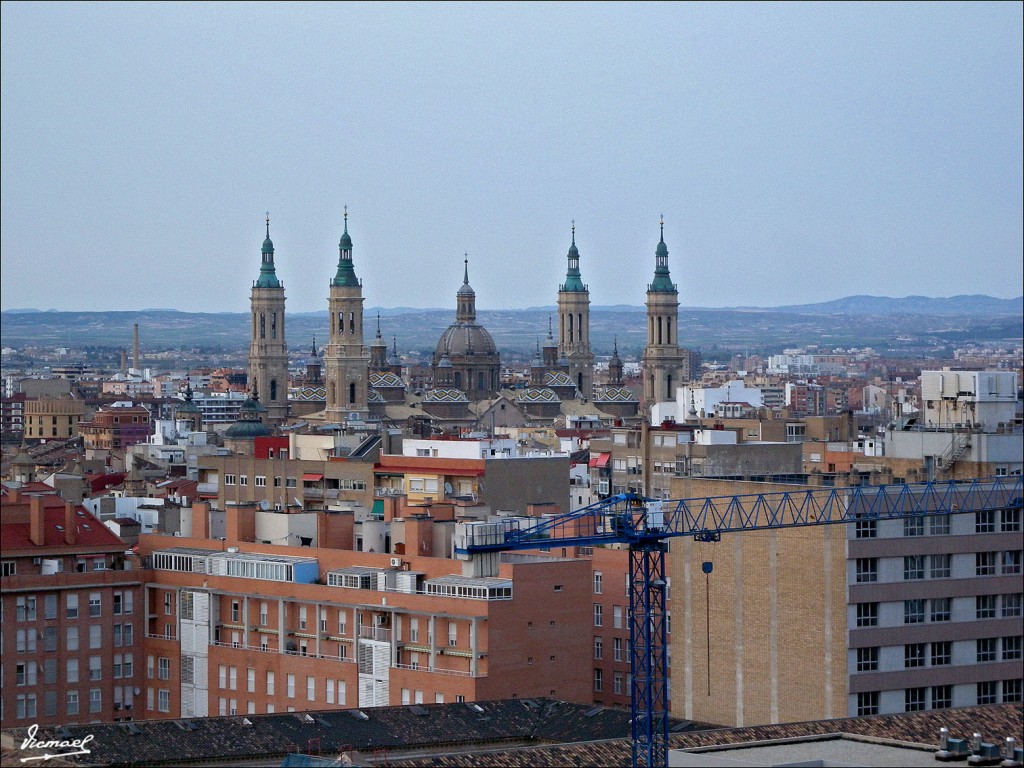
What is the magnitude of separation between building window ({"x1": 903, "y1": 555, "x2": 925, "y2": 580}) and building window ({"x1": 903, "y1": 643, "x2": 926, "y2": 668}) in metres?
1.21

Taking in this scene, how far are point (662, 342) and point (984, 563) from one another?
448 feet

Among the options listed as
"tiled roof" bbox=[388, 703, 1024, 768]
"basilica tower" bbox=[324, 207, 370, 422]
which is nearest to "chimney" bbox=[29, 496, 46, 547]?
"tiled roof" bbox=[388, 703, 1024, 768]

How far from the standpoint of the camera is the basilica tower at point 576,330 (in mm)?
187375

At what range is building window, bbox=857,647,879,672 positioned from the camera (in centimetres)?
4225

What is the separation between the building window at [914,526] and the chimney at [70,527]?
19463 millimetres

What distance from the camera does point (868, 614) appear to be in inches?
1668

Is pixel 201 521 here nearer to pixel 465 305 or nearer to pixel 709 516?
pixel 709 516

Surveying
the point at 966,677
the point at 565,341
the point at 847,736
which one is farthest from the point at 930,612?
the point at 565,341

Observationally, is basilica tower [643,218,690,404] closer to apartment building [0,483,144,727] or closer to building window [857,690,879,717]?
apartment building [0,483,144,727]

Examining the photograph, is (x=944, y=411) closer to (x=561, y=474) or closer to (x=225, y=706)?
(x=225, y=706)

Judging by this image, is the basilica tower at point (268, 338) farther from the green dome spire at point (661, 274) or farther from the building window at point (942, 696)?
the building window at point (942, 696)

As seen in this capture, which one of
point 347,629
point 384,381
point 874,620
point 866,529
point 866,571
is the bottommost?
point 384,381

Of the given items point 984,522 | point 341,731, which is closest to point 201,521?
point 341,731

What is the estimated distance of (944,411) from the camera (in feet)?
165
